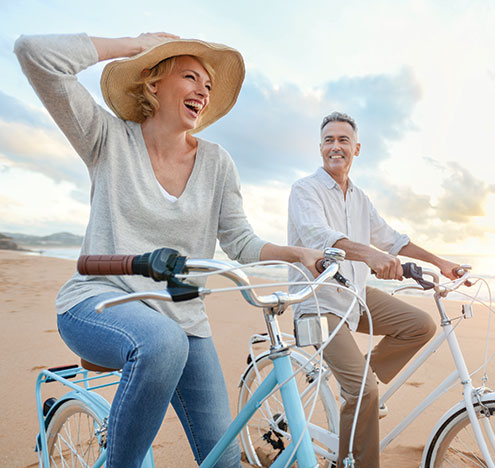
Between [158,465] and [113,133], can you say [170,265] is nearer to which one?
[113,133]

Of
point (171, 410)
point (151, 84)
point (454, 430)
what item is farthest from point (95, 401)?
point (171, 410)

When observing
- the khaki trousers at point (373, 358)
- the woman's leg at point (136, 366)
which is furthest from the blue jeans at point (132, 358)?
the khaki trousers at point (373, 358)

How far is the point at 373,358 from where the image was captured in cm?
270

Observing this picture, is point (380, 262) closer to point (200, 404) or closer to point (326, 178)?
point (200, 404)

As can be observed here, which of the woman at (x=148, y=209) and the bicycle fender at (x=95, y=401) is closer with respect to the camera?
the woman at (x=148, y=209)

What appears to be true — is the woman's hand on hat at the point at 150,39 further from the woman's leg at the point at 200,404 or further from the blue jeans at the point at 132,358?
the woman's leg at the point at 200,404

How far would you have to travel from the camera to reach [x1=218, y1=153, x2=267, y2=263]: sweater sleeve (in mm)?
1868

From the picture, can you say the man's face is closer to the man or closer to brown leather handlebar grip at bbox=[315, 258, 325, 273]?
the man

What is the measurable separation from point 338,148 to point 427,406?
62.6 inches

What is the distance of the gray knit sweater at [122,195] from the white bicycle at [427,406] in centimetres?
64

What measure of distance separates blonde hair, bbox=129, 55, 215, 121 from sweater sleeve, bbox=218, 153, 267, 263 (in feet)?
1.29

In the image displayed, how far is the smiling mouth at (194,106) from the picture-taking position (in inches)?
72.1

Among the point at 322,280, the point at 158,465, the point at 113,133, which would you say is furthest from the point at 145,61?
the point at 158,465

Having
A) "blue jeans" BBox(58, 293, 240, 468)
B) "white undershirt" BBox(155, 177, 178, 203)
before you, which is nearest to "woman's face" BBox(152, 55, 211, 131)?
"white undershirt" BBox(155, 177, 178, 203)
